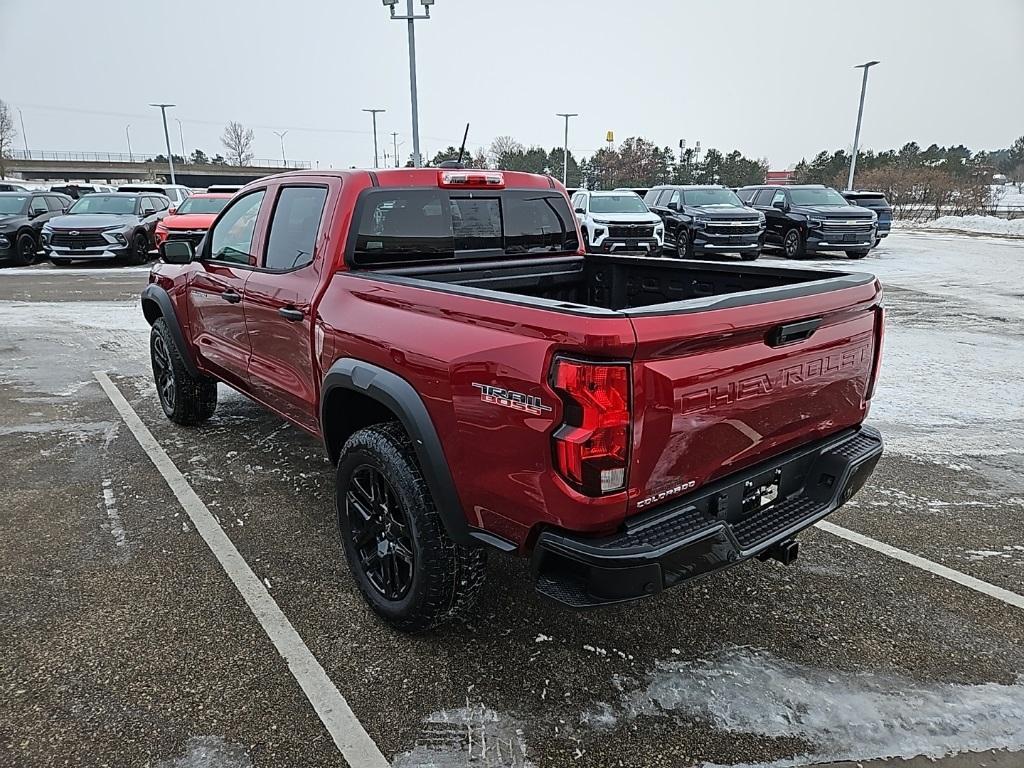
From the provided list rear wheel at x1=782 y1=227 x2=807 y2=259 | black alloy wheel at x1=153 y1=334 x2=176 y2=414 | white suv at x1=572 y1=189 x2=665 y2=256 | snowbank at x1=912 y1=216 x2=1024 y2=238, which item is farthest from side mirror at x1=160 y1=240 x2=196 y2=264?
snowbank at x1=912 y1=216 x2=1024 y2=238

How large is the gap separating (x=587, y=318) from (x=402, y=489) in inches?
43.7

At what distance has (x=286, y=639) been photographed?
9.70 feet

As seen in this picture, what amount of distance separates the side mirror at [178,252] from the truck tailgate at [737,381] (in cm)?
370

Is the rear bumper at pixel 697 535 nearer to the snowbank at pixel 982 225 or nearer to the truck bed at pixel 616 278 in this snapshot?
the truck bed at pixel 616 278

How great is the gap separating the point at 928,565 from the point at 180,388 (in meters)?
5.01

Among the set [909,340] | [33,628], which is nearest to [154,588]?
[33,628]

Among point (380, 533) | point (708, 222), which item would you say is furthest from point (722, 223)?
point (380, 533)

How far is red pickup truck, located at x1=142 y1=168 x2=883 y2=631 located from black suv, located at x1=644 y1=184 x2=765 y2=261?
1398 centimetres

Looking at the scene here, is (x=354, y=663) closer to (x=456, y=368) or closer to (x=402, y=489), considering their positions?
(x=402, y=489)

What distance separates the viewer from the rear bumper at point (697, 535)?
2172 mm

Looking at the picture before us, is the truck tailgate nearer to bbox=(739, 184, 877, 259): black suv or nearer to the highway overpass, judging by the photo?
bbox=(739, 184, 877, 259): black suv

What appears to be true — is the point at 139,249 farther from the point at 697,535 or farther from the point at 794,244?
the point at 697,535

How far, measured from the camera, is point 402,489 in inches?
108

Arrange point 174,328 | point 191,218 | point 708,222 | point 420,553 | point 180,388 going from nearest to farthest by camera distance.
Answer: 1. point 420,553
2. point 174,328
3. point 180,388
4. point 191,218
5. point 708,222
